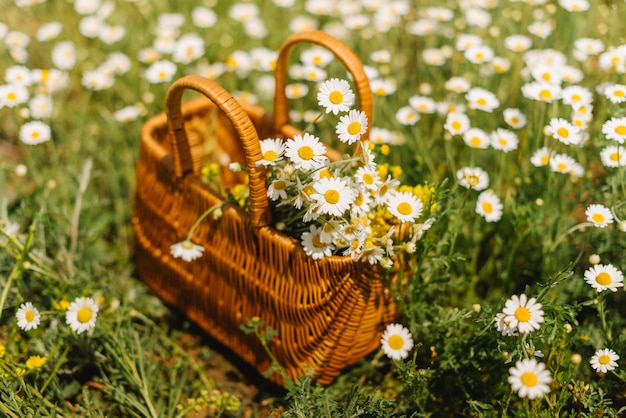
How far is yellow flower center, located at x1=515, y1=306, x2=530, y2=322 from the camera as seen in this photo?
4.32 ft

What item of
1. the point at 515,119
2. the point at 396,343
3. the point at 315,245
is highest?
the point at 515,119

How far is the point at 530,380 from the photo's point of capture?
1221 mm

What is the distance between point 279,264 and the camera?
5.05ft

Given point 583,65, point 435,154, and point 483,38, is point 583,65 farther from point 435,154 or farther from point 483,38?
point 435,154

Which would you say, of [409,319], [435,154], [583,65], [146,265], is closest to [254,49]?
[435,154]

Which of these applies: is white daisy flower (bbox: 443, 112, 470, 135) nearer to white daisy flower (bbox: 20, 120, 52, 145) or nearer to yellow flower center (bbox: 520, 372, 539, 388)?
yellow flower center (bbox: 520, 372, 539, 388)

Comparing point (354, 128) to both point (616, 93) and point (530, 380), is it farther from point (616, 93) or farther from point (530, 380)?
point (616, 93)

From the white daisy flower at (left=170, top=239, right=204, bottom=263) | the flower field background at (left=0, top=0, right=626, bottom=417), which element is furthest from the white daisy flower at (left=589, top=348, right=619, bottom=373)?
the white daisy flower at (left=170, top=239, right=204, bottom=263)

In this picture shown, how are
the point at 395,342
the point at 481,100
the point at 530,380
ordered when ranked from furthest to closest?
the point at 481,100, the point at 395,342, the point at 530,380

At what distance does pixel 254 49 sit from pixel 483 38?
105 cm

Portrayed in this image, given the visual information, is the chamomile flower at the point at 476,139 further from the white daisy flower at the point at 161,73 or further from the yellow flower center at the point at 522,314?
the white daisy flower at the point at 161,73

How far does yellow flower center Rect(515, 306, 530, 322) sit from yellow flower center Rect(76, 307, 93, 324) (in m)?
1.10

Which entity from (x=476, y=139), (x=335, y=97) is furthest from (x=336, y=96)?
(x=476, y=139)

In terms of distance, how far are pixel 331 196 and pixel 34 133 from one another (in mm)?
1362
